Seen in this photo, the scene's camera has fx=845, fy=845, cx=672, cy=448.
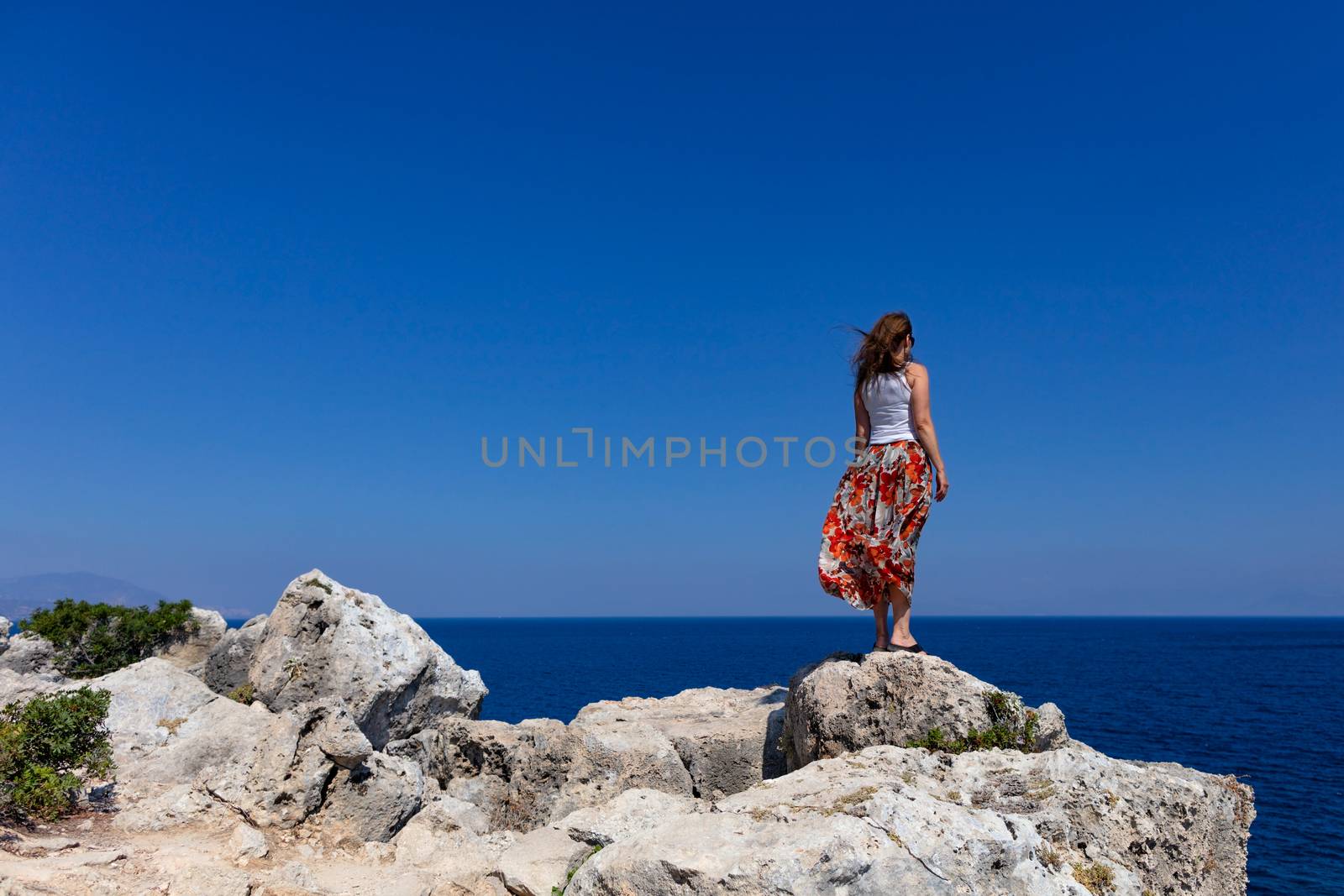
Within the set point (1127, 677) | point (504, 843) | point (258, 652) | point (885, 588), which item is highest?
point (885, 588)

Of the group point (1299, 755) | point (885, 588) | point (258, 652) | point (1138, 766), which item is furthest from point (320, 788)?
point (1299, 755)

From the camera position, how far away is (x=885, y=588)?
9.20 meters

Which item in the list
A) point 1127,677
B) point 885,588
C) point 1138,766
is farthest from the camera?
point 1127,677

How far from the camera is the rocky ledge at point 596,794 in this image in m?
4.96

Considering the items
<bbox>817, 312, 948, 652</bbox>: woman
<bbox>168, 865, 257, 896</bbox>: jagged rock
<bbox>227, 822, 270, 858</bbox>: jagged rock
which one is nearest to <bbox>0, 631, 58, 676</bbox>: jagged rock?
<bbox>227, 822, 270, 858</bbox>: jagged rock

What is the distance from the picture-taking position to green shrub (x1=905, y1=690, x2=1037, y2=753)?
7465 mm

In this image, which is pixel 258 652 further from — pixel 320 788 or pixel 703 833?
pixel 703 833

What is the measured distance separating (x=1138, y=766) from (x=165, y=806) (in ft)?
28.7

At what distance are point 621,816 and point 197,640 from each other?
17.2 metres

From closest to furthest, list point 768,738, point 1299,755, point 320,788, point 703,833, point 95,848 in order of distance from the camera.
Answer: point 703,833 → point 95,848 → point 320,788 → point 768,738 → point 1299,755

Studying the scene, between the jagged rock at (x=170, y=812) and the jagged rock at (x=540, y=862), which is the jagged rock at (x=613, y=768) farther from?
the jagged rock at (x=170, y=812)

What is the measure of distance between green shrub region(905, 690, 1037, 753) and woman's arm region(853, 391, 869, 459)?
2.95 meters

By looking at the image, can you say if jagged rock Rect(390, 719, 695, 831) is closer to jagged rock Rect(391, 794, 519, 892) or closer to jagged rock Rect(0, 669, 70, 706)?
jagged rock Rect(391, 794, 519, 892)

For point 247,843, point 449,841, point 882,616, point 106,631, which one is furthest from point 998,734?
point 106,631
